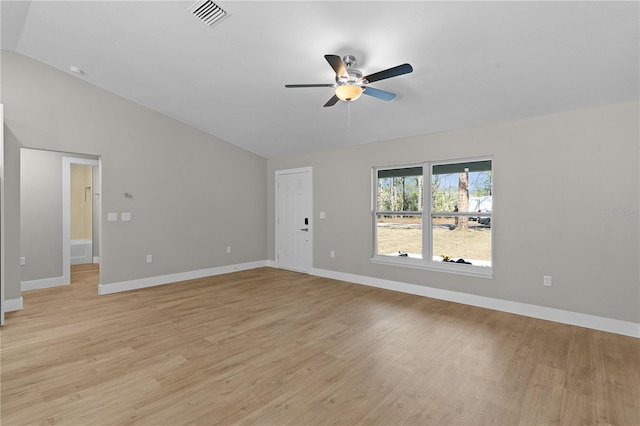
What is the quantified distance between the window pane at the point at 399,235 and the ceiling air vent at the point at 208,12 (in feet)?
12.5

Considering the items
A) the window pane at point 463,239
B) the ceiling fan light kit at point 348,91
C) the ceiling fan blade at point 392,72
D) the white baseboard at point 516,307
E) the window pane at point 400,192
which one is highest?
the ceiling fan blade at point 392,72

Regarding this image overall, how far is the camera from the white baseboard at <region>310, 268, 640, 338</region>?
335 cm

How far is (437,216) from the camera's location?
4.81 m

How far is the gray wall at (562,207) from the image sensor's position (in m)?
3.34

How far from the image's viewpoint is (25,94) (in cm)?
414

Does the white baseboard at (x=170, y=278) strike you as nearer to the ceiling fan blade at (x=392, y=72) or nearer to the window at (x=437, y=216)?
the window at (x=437, y=216)

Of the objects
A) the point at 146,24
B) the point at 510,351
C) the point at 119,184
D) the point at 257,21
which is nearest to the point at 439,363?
the point at 510,351

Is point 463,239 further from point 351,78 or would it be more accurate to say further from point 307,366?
point 307,366

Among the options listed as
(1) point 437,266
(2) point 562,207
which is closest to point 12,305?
(1) point 437,266

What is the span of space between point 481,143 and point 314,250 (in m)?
3.59

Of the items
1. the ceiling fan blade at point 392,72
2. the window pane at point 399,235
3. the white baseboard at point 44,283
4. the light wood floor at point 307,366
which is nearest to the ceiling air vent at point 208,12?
the ceiling fan blade at point 392,72

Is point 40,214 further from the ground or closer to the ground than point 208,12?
closer to the ground

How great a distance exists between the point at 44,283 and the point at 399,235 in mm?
6161

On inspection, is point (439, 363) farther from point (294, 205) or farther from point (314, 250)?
point (294, 205)
